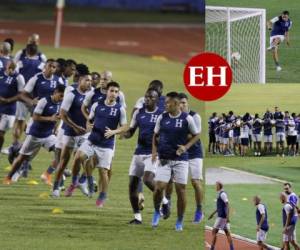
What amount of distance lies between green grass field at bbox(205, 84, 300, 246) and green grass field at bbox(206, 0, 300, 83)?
5 cm

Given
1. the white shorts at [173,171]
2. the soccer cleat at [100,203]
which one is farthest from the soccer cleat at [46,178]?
the white shorts at [173,171]

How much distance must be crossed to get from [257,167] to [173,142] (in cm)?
52

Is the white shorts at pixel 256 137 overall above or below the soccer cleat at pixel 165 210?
above

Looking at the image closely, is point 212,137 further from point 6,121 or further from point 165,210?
point 6,121

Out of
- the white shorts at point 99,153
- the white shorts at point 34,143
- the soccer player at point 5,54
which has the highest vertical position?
the soccer player at point 5,54

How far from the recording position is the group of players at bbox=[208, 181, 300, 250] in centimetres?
734

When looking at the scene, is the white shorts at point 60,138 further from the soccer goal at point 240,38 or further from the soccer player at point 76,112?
the soccer goal at point 240,38

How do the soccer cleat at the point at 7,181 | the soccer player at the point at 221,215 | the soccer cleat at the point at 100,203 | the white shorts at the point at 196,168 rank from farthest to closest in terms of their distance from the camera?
the soccer cleat at the point at 7,181 → the soccer cleat at the point at 100,203 → the white shorts at the point at 196,168 → the soccer player at the point at 221,215

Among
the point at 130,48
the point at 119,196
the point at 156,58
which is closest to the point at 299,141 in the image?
A: the point at 119,196

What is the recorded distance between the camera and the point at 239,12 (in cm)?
741

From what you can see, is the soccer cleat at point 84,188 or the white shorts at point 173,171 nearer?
the white shorts at point 173,171

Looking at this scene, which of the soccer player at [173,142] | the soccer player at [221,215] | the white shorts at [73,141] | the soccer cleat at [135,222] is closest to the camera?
the soccer player at [221,215]

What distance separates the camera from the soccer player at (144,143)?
7.96 meters

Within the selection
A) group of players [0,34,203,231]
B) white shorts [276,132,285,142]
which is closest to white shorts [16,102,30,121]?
group of players [0,34,203,231]
